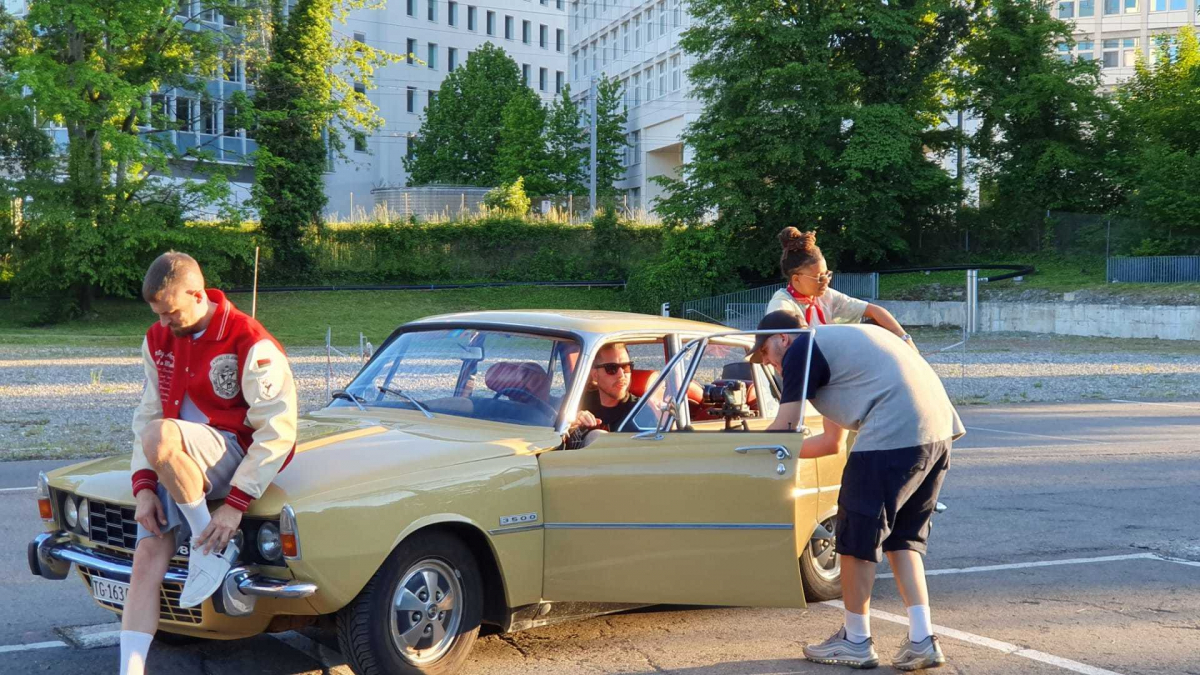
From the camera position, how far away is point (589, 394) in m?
6.32

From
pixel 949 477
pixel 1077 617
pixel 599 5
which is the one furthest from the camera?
pixel 599 5

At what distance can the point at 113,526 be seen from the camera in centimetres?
503

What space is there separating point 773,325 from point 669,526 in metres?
1.14

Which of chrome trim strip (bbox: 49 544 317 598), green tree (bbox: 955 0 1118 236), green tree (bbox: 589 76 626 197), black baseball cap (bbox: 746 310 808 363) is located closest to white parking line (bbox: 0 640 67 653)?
chrome trim strip (bbox: 49 544 317 598)

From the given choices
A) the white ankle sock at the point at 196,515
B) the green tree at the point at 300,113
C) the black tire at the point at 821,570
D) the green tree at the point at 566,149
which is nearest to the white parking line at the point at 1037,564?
the black tire at the point at 821,570

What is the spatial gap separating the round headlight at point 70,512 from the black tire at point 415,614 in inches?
51.3

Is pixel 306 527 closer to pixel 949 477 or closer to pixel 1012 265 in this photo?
pixel 949 477

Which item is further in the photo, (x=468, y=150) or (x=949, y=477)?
(x=468, y=150)

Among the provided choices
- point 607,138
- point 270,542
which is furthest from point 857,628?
point 607,138

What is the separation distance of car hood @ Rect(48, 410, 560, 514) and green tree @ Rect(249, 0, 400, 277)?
44.4 m

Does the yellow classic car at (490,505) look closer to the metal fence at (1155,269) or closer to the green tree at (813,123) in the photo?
the metal fence at (1155,269)

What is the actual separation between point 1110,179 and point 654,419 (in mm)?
45498

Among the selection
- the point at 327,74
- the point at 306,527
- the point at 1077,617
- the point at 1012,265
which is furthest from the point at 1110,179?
the point at 306,527

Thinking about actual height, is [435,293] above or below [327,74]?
below
